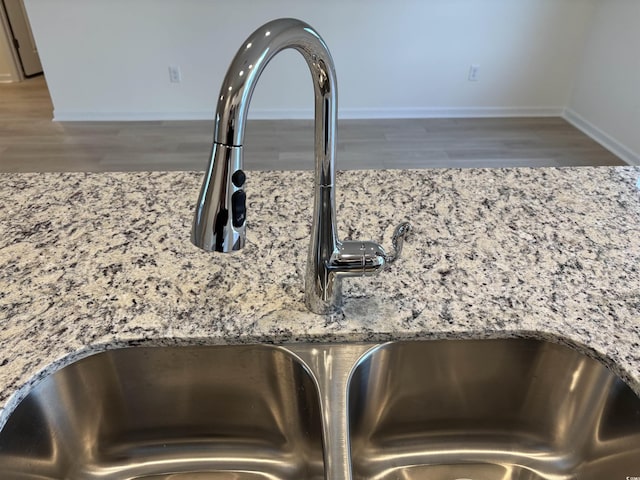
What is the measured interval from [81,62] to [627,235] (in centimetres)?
398

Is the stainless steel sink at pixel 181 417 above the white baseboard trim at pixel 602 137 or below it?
above

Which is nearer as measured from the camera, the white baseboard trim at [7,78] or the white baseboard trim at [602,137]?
the white baseboard trim at [602,137]

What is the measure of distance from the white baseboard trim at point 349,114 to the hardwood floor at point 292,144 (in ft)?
0.23

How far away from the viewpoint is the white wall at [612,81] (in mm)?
3354

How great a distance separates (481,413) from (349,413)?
245 millimetres

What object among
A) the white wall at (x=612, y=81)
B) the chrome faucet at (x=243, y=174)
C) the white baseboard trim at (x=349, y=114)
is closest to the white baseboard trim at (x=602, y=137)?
the white wall at (x=612, y=81)

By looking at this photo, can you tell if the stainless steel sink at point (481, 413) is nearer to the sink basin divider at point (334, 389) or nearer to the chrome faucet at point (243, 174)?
the sink basin divider at point (334, 389)

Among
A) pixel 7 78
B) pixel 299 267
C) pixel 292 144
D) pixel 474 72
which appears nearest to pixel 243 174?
pixel 299 267

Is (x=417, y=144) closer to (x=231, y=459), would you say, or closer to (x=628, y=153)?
(x=628, y=153)

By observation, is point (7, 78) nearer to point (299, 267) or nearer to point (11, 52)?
point (11, 52)

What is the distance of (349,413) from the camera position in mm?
734

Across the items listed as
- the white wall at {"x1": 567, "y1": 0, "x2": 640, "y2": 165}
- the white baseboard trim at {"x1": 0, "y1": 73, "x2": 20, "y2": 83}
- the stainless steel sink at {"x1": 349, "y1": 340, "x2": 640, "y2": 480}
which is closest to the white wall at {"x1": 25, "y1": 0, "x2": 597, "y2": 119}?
the white wall at {"x1": 567, "y1": 0, "x2": 640, "y2": 165}

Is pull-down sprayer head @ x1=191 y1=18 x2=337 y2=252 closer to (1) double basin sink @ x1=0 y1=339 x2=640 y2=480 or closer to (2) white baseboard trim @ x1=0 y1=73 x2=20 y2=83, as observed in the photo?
(1) double basin sink @ x1=0 y1=339 x2=640 y2=480

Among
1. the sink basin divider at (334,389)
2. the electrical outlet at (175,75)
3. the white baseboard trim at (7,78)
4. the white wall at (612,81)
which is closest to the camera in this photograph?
the sink basin divider at (334,389)
